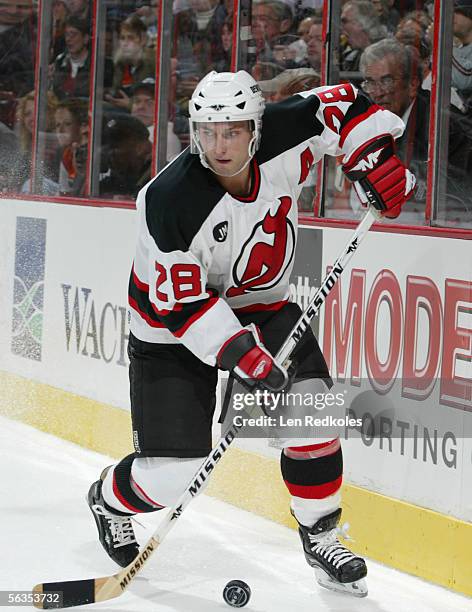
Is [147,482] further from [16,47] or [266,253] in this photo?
[16,47]

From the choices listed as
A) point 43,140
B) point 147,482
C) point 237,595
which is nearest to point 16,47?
point 43,140

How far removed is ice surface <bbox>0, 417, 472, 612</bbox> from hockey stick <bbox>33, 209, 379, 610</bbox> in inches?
2.0

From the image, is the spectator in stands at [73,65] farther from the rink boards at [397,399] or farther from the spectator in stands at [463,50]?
the spectator in stands at [463,50]

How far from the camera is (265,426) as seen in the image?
13.7ft

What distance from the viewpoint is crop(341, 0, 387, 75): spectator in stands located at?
379 cm

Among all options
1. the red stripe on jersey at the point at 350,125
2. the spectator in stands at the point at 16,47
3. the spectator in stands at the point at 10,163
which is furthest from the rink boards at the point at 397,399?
the spectator in stands at the point at 16,47

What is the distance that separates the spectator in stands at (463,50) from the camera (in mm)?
3471

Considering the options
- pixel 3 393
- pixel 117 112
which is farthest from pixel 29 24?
pixel 3 393

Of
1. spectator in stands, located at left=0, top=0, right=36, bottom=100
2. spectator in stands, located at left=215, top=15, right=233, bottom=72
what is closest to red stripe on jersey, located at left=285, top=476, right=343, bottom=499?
spectator in stands, located at left=215, top=15, right=233, bottom=72

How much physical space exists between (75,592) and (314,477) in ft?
2.10

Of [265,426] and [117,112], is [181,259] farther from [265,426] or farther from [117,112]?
[117,112]

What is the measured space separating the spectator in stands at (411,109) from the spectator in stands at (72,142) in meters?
1.78

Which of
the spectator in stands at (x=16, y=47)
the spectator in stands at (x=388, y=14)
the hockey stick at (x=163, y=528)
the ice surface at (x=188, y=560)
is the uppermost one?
the spectator in stands at (x=16, y=47)

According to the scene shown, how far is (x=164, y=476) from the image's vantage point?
10.9 feet
